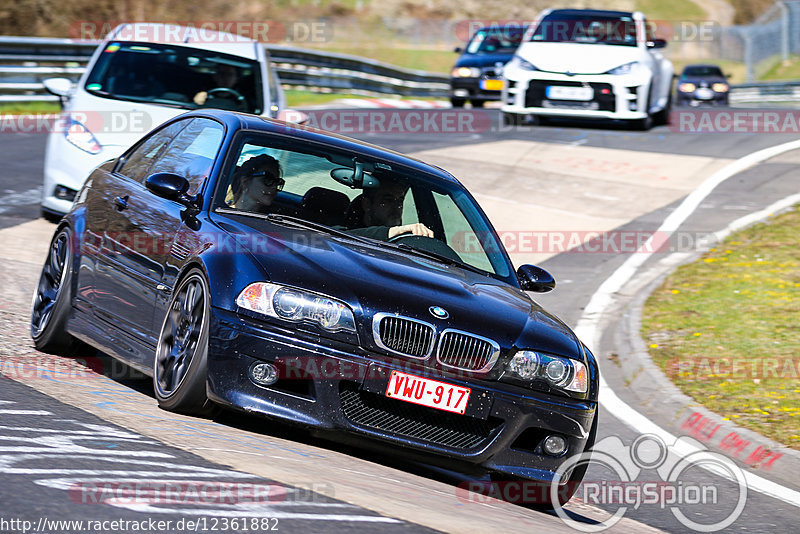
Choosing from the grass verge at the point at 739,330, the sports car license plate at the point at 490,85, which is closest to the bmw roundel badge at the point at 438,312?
the grass verge at the point at 739,330

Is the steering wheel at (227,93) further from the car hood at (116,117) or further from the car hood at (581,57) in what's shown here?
the car hood at (581,57)

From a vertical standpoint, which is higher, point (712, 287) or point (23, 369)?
point (23, 369)

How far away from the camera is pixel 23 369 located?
6359mm

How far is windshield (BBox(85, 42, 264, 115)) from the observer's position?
38.2 ft

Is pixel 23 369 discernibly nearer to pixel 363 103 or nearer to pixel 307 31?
pixel 363 103

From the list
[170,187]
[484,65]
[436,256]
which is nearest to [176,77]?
[170,187]

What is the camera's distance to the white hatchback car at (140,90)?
10.8 m

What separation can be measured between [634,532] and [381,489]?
1.26 m

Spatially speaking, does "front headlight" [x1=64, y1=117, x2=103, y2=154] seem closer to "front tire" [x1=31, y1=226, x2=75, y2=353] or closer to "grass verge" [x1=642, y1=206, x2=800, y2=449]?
"front tire" [x1=31, y1=226, x2=75, y2=353]

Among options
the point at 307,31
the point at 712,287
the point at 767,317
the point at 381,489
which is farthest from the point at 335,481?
the point at 307,31

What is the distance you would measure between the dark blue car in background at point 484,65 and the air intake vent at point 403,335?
20916 mm

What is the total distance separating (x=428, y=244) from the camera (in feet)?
21.5

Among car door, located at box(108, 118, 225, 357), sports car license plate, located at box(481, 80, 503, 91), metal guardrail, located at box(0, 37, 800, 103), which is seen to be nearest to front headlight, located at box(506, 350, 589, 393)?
car door, located at box(108, 118, 225, 357)

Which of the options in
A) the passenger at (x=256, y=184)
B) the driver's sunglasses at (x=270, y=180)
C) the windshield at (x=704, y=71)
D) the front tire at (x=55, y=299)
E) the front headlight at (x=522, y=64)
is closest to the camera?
the passenger at (x=256, y=184)
